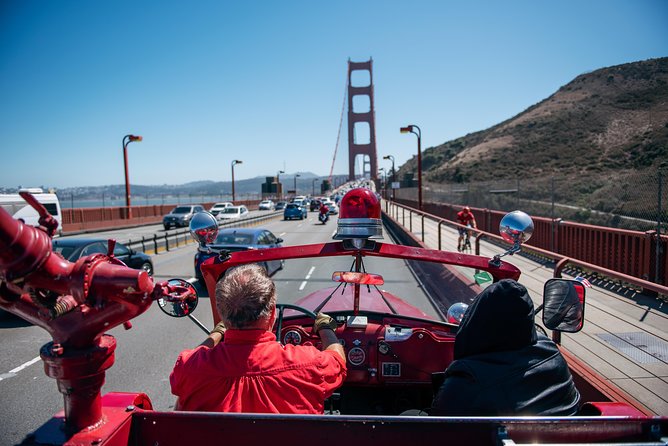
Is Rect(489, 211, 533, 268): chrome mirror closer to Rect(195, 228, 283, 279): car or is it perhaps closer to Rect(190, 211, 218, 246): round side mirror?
Rect(190, 211, 218, 246): round side mirror

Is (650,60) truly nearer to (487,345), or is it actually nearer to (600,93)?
(600,93)

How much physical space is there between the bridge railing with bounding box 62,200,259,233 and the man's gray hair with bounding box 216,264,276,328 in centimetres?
2963

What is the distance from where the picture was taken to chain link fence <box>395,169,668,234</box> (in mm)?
14750

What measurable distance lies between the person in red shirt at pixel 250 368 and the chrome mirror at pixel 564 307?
1293mm

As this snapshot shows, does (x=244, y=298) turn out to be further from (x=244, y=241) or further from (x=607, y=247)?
(x=607, y=247)

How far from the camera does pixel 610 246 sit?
32.1ft

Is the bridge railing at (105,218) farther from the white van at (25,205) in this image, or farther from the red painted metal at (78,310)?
the red painted metal at (78,310)

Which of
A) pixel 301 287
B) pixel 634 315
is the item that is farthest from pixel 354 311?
pixel 301 287

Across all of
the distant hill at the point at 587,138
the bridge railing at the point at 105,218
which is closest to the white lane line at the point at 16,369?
the distant hill at the point at 587,138

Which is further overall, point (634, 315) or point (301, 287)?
point (301, 287)

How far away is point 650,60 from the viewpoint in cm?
5169

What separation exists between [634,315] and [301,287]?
7.04m

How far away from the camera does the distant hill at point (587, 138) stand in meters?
33.9

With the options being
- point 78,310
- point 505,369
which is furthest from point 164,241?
point 505,369
